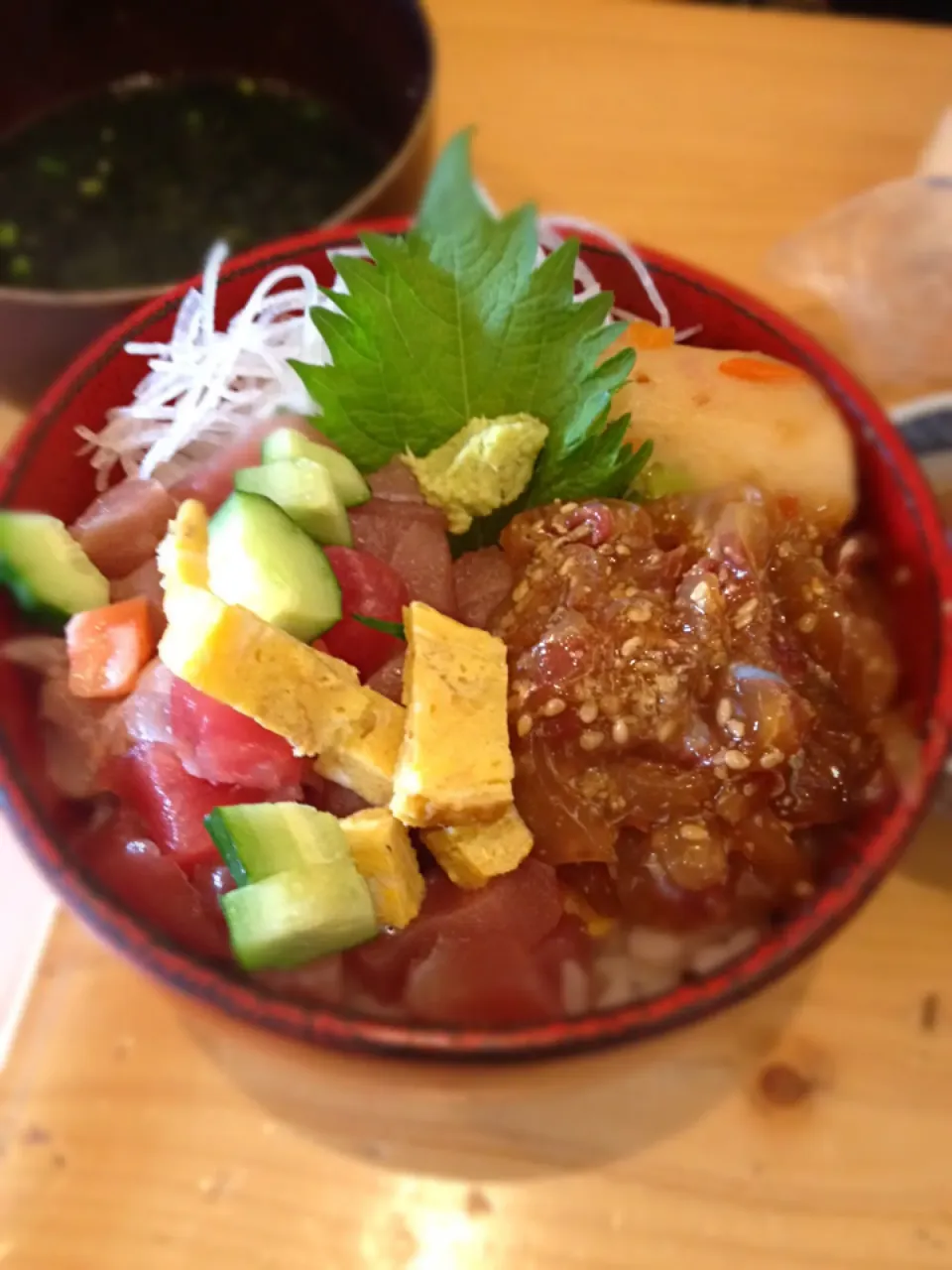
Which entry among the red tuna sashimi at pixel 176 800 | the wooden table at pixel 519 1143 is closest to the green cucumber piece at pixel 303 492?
the red tuna sashimi at pixel 176 800

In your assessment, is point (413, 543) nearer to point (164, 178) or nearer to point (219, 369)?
point (219, 369)

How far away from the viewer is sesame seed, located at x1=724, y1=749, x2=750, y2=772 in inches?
33.9

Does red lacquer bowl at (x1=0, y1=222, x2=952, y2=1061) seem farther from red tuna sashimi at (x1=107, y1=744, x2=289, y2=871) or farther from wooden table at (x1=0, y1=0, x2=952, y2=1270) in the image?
wooden table at (x1=0, y1=0, x2=952, y2=1270)

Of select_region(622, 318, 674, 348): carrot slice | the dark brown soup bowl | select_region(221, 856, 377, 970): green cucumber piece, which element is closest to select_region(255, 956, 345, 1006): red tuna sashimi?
select_region(221, 856, 377, 970): green cucumber piece

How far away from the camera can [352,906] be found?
2.54 feet

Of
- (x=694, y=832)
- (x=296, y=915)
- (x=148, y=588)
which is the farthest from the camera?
(x=148, y=588)

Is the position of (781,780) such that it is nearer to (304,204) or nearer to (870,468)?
(870,468)

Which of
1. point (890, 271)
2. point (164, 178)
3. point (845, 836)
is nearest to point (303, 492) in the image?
point (845, 836)

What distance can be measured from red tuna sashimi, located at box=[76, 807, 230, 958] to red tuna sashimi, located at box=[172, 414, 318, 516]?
1.03ft

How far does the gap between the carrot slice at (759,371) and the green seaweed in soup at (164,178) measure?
649 mm

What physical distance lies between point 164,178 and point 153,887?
1.07 meters

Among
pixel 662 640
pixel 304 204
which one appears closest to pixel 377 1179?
pixel 662 640

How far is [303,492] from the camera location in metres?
0.91

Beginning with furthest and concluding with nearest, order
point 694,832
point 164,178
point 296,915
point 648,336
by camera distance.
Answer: point 164,178, point 648,336, point 694,832, point 296,915
